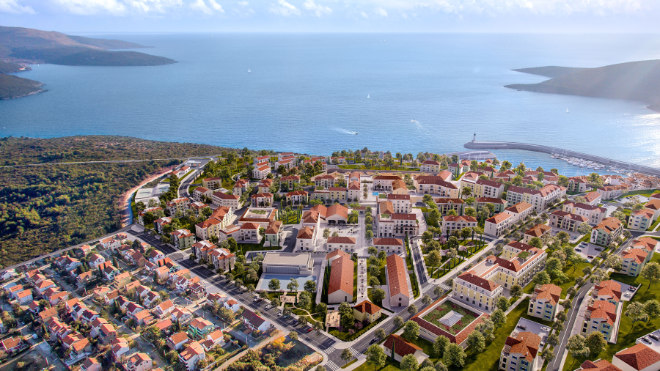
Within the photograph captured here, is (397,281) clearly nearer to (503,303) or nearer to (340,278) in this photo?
(340,278)

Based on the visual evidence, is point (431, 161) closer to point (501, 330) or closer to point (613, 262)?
point (613, 262)

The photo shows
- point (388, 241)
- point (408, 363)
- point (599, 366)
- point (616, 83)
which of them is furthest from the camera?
point (616, 83)

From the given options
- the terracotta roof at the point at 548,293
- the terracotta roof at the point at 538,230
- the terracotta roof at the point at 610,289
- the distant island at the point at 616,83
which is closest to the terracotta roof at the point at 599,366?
the terracotta roof at the point at 548,293

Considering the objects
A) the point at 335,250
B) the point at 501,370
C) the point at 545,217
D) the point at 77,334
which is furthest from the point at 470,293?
the point at 77,334

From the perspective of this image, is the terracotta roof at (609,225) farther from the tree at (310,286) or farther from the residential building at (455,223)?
the tree at (310,286)

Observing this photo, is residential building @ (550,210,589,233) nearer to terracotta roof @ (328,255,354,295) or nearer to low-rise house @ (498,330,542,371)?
low-rise house @ (498,330,542,371)

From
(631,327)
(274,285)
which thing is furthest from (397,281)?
(631,327)
